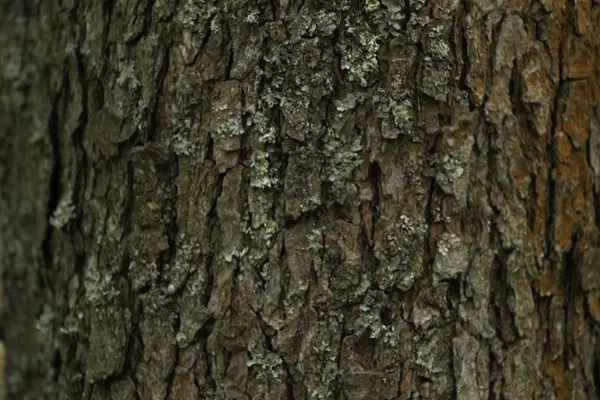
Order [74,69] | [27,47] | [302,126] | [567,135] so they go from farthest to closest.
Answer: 1. [27,47]
2. [74,69]
3. [567,135]
4. [302,126]

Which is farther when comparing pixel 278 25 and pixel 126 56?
pixel 126 56

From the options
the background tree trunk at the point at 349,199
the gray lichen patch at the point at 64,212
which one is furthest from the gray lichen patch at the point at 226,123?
the gray lichen patch at the point at 64,212

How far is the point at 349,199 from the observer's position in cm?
166

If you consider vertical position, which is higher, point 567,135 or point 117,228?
point 567,135

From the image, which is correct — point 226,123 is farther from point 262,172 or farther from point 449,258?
point 449,258

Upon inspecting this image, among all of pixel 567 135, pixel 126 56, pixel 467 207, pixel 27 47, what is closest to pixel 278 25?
pixel 126 56

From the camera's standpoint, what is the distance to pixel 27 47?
2131 millimetres

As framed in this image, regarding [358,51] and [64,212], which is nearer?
[358,51]

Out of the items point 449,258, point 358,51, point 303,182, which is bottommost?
point 449,258

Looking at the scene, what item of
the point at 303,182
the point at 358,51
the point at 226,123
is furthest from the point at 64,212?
the point at 358,51

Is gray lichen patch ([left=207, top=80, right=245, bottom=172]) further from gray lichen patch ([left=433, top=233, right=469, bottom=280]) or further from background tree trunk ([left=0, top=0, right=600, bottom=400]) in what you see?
gray lichen patch ([left=433, top=233, right=469, bottom=280])

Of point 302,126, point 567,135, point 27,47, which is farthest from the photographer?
point 27,47

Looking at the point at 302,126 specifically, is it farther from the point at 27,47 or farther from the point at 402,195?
the point at 27,47

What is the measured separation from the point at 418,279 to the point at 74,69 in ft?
2.89
